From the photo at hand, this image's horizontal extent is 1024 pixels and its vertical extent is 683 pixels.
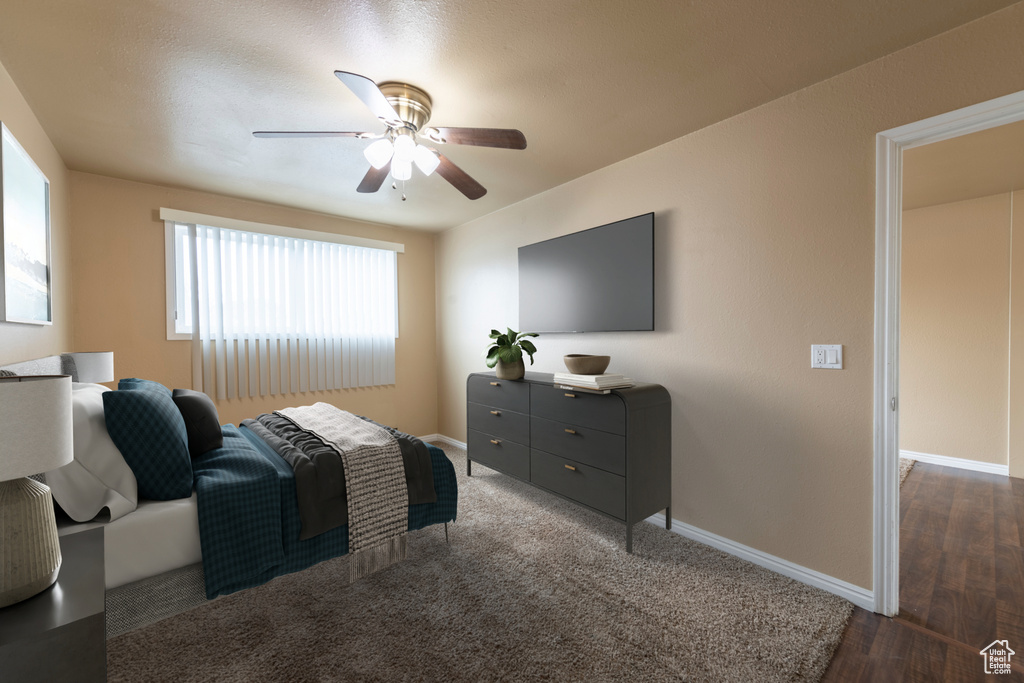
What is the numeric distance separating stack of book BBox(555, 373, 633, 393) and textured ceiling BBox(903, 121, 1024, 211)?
2.22m

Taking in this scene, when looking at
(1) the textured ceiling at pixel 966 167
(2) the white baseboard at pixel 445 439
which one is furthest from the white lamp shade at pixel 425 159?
(2) the white baseboard at pixel 445 439

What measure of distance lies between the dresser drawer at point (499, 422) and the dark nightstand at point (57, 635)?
2312 mm

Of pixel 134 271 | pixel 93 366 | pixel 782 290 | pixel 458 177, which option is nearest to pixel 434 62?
pixel 458 177

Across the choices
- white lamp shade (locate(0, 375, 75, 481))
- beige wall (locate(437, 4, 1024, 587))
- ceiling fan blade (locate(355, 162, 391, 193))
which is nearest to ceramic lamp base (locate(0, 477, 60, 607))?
white lamp shade (locate(0, 375, 75, 481))

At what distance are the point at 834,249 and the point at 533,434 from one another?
200cm

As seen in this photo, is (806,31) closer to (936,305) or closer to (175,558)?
(175,558)

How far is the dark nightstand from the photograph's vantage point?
844 millimetres

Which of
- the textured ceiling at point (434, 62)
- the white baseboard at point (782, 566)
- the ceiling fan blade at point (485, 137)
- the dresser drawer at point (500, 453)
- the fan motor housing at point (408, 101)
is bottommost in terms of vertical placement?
the white baseboard at point (782, 566)

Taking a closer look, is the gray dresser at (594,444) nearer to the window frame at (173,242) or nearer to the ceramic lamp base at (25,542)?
the ceramic lamp base at (25,542)

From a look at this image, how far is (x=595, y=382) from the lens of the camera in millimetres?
2525

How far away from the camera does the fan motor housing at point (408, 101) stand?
205cm

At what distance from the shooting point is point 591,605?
1.96m

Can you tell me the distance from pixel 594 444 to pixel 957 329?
3.97 metres

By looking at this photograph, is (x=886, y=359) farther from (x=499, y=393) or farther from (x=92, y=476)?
(x=92, y=476)
